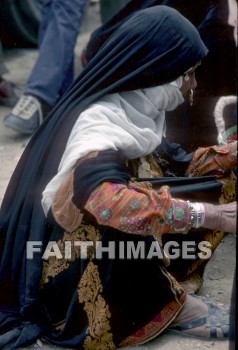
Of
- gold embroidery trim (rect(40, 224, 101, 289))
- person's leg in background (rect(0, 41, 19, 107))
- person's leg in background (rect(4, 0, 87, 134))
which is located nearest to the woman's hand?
gold embroidery trim (rect(40, 224, 101, 289))

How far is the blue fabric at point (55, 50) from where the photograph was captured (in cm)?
477

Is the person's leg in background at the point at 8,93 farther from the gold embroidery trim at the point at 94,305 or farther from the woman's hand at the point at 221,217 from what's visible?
the woman's hand at the point at 221,217

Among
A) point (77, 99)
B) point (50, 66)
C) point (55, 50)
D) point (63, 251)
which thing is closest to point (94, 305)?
point (63, 251)

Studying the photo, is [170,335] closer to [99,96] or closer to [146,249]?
[146,249]

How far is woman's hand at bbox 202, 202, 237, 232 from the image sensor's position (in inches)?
97.0

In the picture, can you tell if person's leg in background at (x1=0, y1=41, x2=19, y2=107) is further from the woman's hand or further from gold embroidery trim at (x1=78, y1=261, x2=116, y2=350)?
the woman's hand

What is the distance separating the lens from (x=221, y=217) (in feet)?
8.11

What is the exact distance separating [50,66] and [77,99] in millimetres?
2259

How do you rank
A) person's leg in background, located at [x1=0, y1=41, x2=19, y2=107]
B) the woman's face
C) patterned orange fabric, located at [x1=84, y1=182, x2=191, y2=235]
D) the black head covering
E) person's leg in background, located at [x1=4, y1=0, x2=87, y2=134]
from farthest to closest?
person's leg in background, located at [x1=0, y1=41, x2=19, y2=107] < person's leg in background, located at [x1=4, y1=0, x2=87, y2=134] < the woman's face < the black head covering < patterned orange fabric, located at [x1=84, y1=182, x2=191, y2=235]

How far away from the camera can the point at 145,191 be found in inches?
97.2

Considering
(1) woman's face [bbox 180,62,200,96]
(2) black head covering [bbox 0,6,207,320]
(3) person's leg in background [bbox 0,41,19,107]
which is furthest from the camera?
(3) person's leg in background [bbox 0,41,19,107]

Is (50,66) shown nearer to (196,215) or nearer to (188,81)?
(188,81)

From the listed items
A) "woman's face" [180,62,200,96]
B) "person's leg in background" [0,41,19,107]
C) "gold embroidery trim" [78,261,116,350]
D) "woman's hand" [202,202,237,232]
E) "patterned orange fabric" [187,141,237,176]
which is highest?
"woman's face" [180,62,200,96]

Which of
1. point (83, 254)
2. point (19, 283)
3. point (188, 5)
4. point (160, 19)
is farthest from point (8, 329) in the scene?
point (188, 5)
